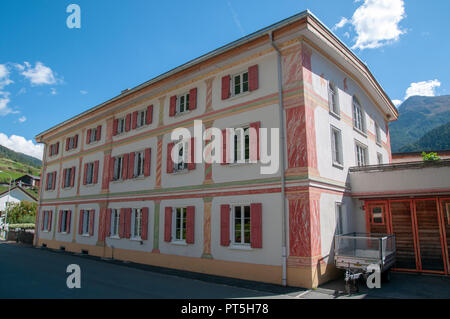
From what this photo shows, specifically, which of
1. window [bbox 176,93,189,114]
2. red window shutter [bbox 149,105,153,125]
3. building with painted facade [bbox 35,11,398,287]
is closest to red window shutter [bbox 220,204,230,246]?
building with painted facade [bbox 35,11,398,287]

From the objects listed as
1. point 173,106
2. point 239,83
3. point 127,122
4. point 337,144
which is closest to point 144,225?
point 173,106

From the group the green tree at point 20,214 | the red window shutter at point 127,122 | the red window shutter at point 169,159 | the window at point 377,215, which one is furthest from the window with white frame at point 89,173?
the green tree at point 20,214

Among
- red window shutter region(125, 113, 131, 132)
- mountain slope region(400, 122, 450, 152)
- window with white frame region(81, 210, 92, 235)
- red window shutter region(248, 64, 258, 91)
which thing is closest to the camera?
red window shutter region(248, 64, 258, 91)

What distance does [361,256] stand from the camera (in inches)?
413

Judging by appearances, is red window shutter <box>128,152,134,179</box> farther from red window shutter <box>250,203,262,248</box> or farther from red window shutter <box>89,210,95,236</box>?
red window shutter <box>250,203,262,248</box>

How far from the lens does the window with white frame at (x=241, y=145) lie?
41.1 ft

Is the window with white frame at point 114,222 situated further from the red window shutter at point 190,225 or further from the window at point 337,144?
the window at point 337,144

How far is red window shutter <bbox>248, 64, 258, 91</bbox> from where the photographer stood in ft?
41.6

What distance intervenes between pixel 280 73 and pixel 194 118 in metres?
4.85

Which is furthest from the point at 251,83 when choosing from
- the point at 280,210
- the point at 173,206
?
the point at 173,206

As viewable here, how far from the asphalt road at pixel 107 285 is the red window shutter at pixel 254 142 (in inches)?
192

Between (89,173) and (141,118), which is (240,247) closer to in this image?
(141,118)

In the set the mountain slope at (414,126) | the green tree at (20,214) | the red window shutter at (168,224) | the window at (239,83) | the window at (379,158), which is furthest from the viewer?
the mountain slope at (414,126)

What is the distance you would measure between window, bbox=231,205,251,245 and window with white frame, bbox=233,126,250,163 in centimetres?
199
